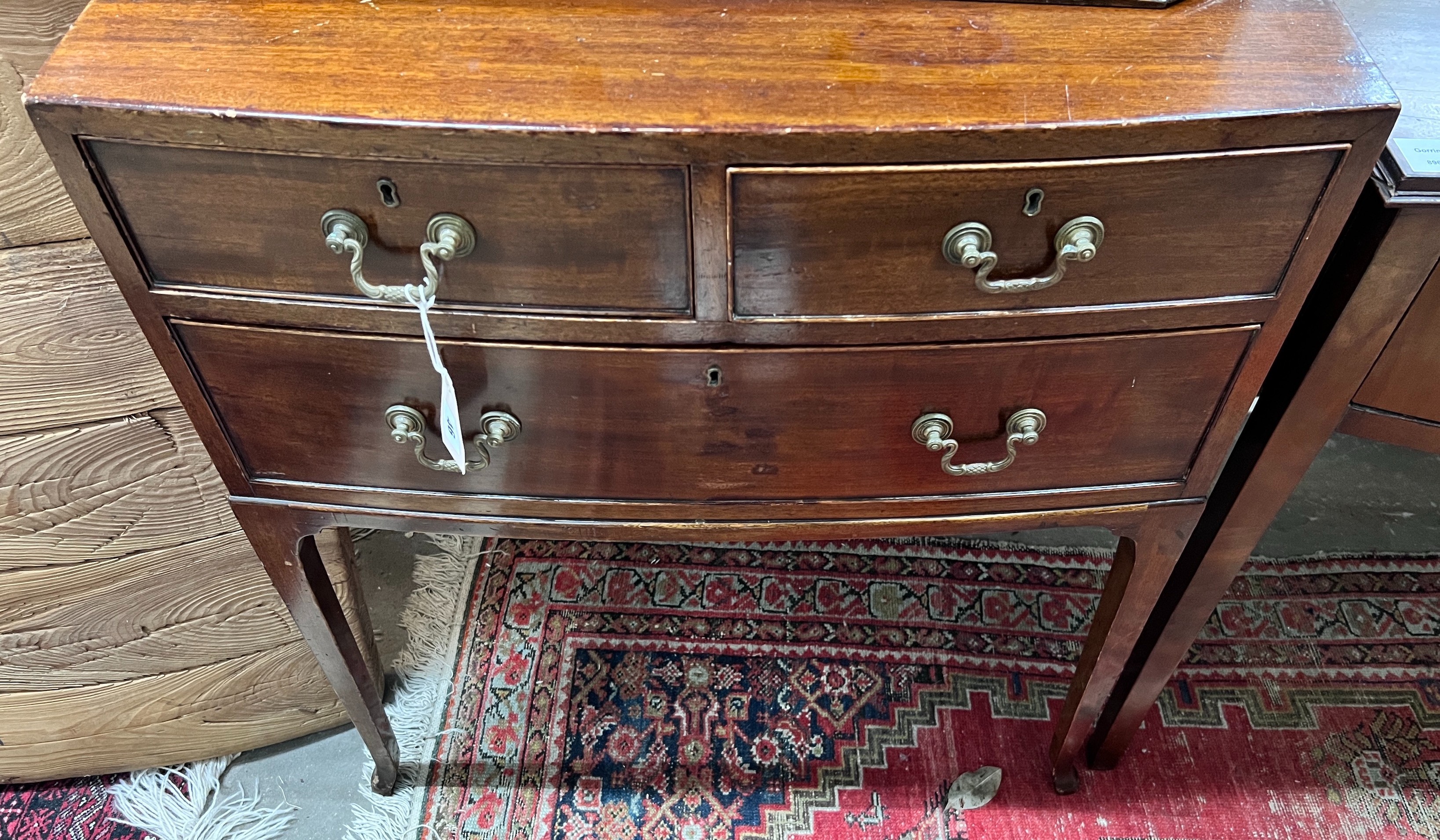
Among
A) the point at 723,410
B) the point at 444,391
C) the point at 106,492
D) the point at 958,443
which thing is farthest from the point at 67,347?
the point at 958,443

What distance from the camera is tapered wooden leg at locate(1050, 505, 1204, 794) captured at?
0.79 meters

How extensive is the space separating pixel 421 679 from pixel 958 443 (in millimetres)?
824

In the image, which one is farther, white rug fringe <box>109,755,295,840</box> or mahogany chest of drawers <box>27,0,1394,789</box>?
white rug fringe <box>109,755,295,840</box>

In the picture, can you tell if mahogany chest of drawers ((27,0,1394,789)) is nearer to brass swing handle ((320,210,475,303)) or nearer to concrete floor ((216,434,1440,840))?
brass swing handle ((320,210,475,303))

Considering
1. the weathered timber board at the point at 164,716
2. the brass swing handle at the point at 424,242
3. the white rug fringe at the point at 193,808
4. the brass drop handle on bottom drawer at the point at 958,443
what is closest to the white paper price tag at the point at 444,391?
the brass swing handle at the point at 424,242

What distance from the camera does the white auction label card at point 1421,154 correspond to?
0.59 metres

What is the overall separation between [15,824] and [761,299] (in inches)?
44.2

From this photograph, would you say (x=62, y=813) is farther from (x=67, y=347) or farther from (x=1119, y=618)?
(x=1119, y=618)

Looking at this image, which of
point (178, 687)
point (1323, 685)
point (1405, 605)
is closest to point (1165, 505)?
point (1323, 685)

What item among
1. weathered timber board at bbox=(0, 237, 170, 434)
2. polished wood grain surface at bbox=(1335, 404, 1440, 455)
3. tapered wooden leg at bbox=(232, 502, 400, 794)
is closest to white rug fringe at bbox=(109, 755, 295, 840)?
tapered wooden leg at bbox=(232, 502, 400, 794)

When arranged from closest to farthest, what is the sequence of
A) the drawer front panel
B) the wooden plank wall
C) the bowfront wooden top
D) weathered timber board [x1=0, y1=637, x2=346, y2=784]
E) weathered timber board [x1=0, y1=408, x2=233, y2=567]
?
the bowfront wooden top < the drawer front panel < the wooden plank wall < weathered timber board [x1=0, y1=408, x2=233, y2=567] < weathered timber board [x1=0, y1=637, x2=346, y2=784]

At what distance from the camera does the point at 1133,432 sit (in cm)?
71

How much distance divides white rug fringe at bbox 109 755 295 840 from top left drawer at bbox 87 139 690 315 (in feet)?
2.52

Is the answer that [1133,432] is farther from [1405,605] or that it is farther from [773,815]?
[1405,605]
